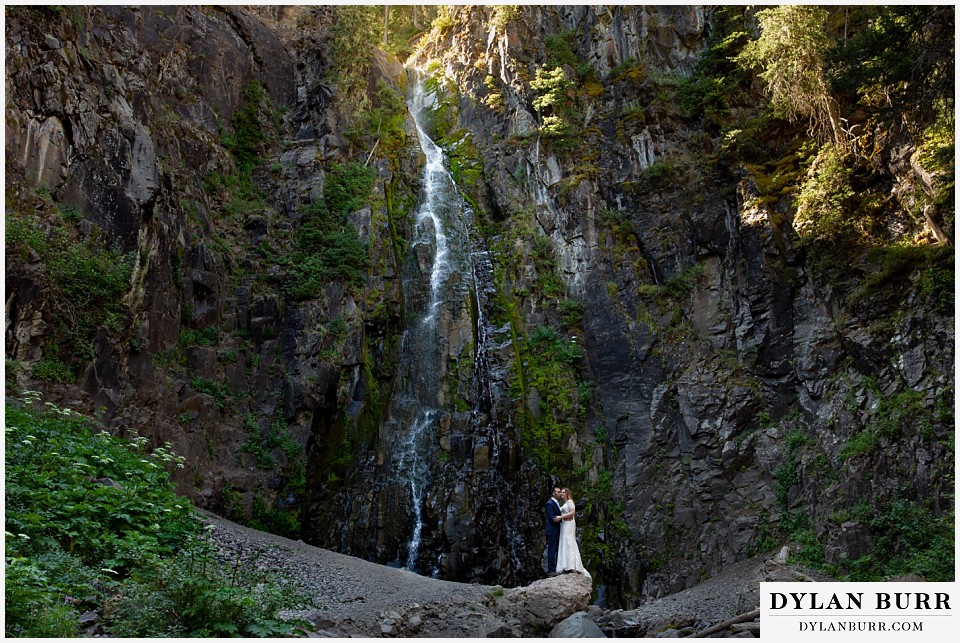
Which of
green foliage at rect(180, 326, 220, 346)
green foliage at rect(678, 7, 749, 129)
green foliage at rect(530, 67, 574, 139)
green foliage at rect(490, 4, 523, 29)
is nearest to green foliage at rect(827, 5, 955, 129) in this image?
green foliage at rect(678, 7, 749, 129)

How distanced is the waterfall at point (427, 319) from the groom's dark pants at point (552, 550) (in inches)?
190

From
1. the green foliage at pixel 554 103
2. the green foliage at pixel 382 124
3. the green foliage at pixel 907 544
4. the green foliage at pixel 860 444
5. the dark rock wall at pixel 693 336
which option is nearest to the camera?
the green foliage at pixel 907 544

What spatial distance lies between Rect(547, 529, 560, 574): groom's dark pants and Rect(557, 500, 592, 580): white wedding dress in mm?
135

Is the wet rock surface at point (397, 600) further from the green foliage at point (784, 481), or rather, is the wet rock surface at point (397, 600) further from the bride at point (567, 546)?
the green foliage at point (784, 481)

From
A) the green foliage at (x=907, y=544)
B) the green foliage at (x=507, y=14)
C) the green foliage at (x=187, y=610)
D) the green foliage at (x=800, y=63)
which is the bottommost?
the green foliage at (x=187, y=610)

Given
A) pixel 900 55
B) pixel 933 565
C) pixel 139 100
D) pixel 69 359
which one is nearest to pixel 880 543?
pixel 933 565

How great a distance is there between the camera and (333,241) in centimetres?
2034

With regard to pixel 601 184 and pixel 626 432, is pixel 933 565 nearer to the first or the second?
pixel 626 432

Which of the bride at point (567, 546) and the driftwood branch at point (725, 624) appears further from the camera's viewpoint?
the bride at point (567, 546)

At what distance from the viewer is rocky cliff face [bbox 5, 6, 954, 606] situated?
13.8 meters

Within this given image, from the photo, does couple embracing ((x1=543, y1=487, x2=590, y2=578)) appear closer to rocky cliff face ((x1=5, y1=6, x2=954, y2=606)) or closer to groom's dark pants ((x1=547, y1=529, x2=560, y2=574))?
groom's dark pants ((x1=547, y1=529, x2=560, y2=574))

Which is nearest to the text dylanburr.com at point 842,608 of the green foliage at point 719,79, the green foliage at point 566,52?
the green foliage at point 719,79

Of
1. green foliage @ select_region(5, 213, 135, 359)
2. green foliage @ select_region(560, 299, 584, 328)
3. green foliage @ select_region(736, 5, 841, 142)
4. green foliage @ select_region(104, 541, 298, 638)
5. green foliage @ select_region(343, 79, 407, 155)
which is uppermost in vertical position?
green foliage @ select_region(343, 79, 407, 155)

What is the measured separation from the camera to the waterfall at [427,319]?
56.5ft
